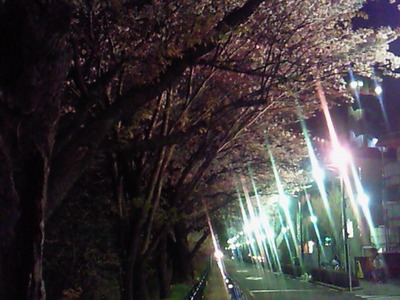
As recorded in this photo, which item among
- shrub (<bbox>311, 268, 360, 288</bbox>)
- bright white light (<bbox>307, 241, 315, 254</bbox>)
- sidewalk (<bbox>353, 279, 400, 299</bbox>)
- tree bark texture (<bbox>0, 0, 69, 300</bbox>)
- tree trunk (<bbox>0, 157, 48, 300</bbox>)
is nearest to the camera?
tree bark texture (<bbox>0, 0, 69, 300</bbox>)

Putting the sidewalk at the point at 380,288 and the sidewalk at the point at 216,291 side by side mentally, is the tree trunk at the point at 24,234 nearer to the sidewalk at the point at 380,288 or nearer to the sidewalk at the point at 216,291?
Result: the sidewalk at the point at 216,291

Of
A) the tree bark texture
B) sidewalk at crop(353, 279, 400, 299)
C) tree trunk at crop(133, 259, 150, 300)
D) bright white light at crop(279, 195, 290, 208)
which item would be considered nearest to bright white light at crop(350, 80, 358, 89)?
tree trunk at crop(133, 259, 150, 300)

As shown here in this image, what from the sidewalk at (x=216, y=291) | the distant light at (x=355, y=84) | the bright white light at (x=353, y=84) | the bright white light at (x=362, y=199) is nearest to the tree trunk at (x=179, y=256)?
the sidewalk at (x=216, y=291)

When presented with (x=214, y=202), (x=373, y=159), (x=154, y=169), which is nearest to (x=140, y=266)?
(x=154, y=169)

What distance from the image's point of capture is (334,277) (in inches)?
1452

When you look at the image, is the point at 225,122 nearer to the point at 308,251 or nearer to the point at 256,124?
the point at 256,124

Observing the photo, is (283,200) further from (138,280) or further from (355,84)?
(138,280)

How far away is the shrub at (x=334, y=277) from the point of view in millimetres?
34531

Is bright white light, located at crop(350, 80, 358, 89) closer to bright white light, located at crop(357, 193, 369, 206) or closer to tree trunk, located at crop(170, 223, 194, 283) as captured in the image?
tree trunk, located at crop(170, 223, 194, 283)

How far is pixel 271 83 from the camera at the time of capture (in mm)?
14383

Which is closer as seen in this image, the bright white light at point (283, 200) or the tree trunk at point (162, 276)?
the tree trunk at point (162, 276)

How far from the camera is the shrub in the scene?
34531mm

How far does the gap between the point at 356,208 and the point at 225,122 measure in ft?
125

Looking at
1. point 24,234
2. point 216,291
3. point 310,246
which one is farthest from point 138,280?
point 310,246
